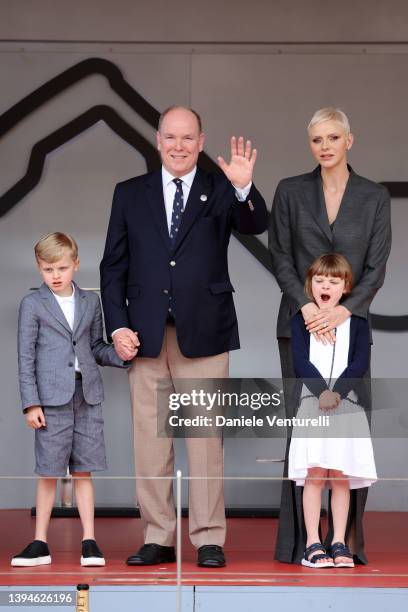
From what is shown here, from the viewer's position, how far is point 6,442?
525 centimetres

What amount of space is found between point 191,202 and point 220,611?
121 centimetres

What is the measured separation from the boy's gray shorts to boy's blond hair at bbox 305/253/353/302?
2.50ft

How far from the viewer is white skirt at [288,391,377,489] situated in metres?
3.57

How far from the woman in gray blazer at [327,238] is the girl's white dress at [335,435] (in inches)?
1.9

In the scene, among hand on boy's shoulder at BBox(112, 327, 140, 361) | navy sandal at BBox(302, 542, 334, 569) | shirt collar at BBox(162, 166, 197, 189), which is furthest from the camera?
shirt collar at BBox(162, 166, 197, 189)

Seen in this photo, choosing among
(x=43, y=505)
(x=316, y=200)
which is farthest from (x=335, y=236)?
(x=43, y=505)

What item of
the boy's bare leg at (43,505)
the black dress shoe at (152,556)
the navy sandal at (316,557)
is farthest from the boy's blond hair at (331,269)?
the boy's bare leg at (43,505)

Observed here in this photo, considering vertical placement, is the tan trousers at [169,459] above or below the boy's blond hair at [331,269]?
below

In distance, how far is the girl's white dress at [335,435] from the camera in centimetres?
358

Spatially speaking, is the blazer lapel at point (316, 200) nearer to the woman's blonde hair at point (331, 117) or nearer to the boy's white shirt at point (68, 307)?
the woman's blonde hair at point (331, 117)

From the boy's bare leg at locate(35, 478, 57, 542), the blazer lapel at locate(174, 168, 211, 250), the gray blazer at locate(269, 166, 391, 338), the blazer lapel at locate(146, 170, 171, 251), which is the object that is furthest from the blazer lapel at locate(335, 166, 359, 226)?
the boy's bare leg at locate(35, 478, 57, 542)

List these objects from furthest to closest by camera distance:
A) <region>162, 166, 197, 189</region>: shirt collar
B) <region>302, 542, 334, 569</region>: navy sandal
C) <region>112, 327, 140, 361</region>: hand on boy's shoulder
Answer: <region>162, 166, 197, 189</region>: shirt collar
<region>112, 327, 140, 361</region>: hand on boy's shoulder
<region>302, 542, 334, 569</region>: navy sandal

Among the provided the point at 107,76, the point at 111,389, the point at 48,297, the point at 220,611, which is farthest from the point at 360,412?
the point at 107,76

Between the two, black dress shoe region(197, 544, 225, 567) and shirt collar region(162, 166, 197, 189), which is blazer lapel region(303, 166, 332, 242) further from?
black dress shoe region(197, 544, 225, 567)
